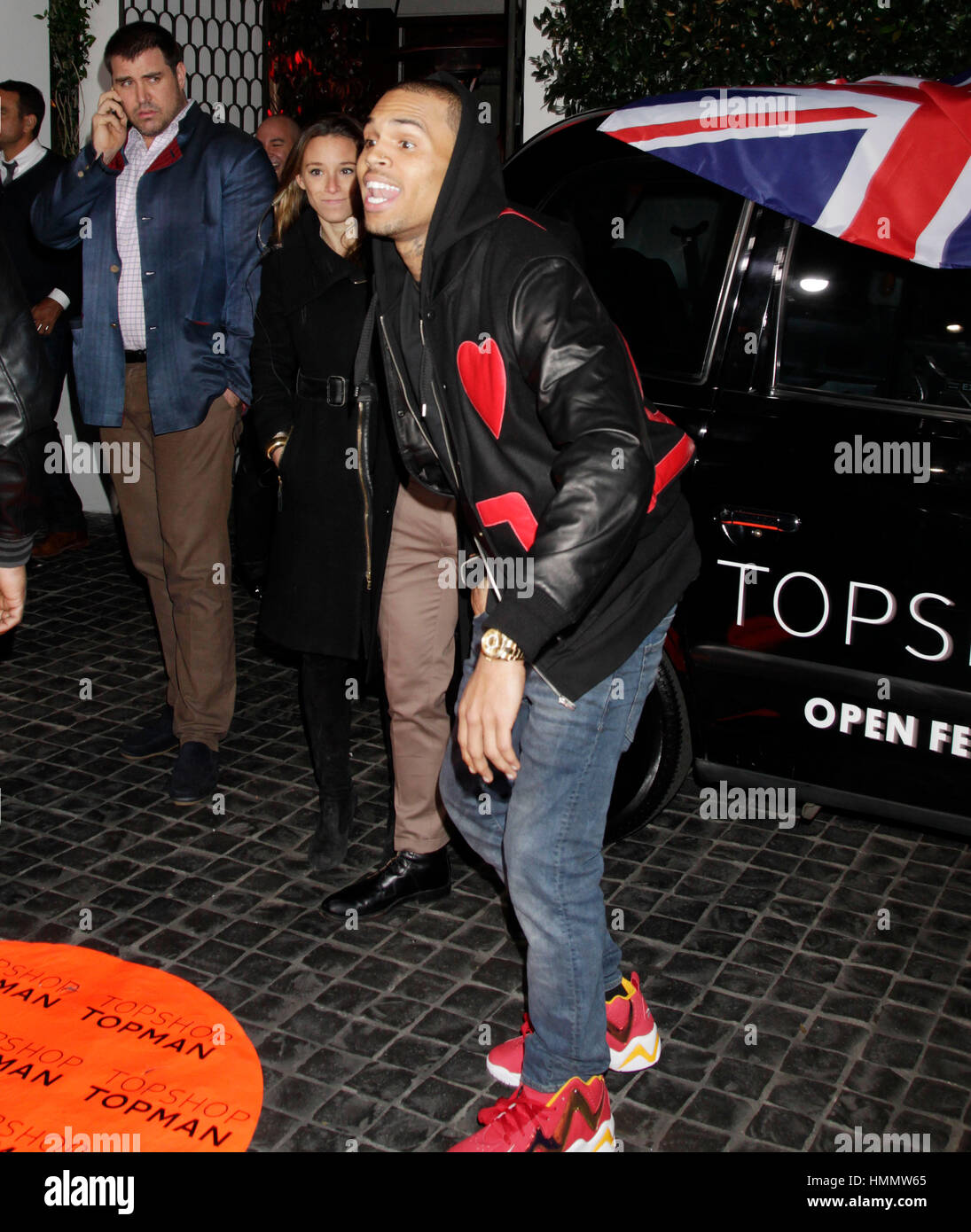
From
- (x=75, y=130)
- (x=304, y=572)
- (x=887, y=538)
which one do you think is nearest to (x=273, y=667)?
(x=304, y=572)

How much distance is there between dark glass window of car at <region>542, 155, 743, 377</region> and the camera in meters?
3.43

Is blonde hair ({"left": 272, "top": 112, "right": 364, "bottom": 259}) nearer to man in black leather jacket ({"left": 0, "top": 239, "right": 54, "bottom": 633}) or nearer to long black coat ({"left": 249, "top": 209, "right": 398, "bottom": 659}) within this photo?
long black coat ({"left": 249, "top": 209, "right": 398, "bottom": 659})

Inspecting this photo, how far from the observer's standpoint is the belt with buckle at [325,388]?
349 centimetres

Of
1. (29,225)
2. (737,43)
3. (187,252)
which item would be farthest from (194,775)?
(737,43)

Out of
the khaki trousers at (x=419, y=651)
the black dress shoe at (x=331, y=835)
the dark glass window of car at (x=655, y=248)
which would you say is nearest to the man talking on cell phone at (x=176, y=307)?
the black dress shoe at (x=331, y=835)

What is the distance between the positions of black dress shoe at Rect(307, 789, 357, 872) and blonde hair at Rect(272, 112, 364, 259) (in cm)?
157

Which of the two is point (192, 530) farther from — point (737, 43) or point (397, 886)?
point (737, 43)

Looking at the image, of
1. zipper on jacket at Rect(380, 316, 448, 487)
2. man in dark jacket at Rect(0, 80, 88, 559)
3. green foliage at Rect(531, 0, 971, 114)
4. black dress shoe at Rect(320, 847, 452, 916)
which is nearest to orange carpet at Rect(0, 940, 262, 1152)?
black dress shoe at Rect(320, 847, 452, 916)

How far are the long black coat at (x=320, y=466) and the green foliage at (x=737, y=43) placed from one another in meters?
2.13

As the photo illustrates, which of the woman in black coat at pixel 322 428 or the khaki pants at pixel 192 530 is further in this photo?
the khaki pants at pixel 192 530

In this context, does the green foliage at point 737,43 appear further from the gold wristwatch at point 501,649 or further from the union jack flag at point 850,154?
the gold wristwatch at point 501,649

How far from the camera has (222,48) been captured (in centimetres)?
812

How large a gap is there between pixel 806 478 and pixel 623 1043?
56.6 inches

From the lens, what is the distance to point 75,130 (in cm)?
734
